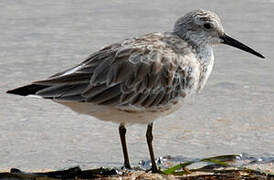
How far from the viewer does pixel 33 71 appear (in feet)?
34.1

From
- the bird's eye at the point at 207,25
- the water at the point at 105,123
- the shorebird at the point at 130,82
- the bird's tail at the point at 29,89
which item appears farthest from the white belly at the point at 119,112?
the bird's eye at the point at 207,25

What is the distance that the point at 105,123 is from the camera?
8.99 meters

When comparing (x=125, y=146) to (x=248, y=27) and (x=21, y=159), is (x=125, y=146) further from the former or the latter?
(x=248, y=27)

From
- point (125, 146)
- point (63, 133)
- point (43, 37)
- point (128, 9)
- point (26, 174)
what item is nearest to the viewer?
point (26, 174)

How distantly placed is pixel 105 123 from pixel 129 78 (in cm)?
199

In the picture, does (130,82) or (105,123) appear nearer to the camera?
(130,82)

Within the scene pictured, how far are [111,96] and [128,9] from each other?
608 centimetres

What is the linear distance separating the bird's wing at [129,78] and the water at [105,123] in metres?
1.02

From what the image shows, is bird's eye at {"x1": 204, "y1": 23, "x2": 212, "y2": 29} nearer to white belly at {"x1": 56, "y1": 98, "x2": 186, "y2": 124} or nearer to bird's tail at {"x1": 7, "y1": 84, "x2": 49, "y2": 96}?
white belly at {"x1": 56, "y1": 98, "x2": 186, "y2": 124}

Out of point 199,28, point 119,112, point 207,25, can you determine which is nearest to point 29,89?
point 119,112

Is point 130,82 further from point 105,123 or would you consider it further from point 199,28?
→ point 105,123

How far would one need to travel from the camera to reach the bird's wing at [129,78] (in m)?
6.96

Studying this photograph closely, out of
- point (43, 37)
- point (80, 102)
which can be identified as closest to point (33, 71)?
point (43, 37)

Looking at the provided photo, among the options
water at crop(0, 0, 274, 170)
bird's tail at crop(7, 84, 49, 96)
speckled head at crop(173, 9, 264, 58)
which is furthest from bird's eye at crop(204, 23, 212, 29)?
bird's tail at crop(7, 84, 49, 96)
